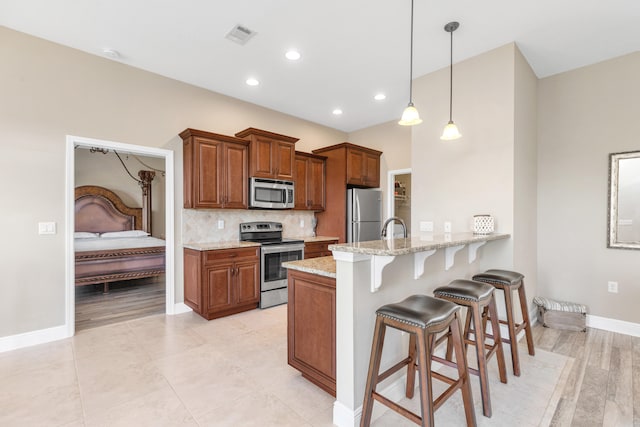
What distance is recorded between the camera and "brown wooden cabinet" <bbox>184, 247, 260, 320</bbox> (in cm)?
350

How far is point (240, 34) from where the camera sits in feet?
9.21

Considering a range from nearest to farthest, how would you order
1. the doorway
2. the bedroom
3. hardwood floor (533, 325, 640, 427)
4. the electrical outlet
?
hardwood floor (533, 325, 640, 427), the electrical outlet, the bedroom, the doorway

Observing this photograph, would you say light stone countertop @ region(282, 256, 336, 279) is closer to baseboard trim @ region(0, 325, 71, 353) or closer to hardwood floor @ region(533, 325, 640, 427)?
hardwood floor @ region(533, 325, 640, 427)

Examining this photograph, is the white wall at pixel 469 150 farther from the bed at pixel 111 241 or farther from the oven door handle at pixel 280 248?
the bed at pixel 111 241

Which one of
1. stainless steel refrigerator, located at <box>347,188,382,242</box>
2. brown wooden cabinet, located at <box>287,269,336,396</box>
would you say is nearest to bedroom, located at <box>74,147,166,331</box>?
brown wooden cabinet, located at <box>287,269,336,396</box>

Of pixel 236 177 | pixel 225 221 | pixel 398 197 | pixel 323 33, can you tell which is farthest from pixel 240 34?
pixel 398 197

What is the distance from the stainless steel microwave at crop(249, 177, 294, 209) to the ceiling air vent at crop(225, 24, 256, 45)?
1.72 m

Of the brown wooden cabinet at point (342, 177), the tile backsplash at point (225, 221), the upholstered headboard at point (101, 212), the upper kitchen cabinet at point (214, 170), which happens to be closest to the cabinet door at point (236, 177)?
the upper kitchen cabinet at point (214, 170)

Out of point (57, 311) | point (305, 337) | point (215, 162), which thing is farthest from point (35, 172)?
point (305, 337)

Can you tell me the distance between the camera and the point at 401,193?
20.2ft

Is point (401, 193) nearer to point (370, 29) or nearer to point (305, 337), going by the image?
point (370, 29)

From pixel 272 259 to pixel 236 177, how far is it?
1210mm

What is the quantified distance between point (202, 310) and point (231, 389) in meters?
1.52

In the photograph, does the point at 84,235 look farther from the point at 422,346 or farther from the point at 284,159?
the point at 422,346
